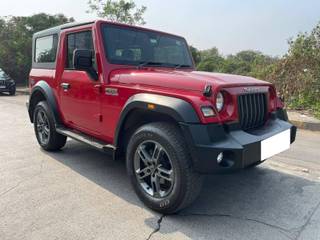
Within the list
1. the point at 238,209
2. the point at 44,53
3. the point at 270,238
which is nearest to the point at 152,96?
the point at 238,209

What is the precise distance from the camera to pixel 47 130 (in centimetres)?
530

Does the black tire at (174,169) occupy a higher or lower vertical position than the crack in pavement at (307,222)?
higher

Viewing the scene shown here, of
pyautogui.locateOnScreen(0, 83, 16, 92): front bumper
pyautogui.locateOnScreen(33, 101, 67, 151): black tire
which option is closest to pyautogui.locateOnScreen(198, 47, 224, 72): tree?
pyautogui.locateOnScreen(33, 101, 67, 151): black tire

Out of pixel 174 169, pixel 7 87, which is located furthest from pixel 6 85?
pixel 174 169

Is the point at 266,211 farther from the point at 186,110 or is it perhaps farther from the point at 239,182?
the point at 186,110

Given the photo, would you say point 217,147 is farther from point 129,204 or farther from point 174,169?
point 129,204

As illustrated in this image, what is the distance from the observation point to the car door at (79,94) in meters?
4.10

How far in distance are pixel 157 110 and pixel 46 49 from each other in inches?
116

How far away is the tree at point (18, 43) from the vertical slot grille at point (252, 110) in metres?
20.4

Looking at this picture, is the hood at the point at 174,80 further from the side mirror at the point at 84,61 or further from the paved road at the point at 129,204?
the paved road at the point at 129,204

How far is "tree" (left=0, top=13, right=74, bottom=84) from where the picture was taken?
21.5 metres

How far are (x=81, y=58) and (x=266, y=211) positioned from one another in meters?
2.54

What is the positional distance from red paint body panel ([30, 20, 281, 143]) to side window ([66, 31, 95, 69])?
0.07 m

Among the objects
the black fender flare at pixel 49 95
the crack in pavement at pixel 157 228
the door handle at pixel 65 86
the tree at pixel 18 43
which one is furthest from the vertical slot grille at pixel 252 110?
the tree at pixel 18 43
